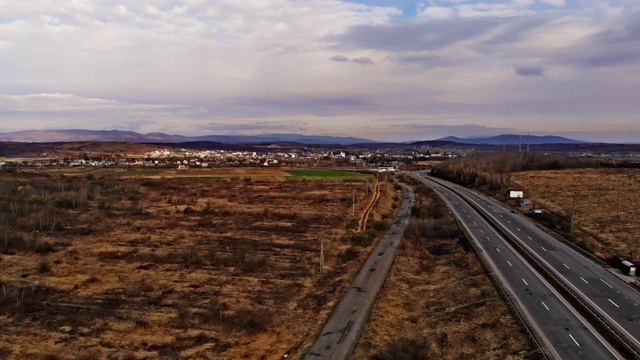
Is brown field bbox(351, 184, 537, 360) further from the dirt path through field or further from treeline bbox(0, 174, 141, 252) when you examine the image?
treeline bbox(0, 174, 141, 252)

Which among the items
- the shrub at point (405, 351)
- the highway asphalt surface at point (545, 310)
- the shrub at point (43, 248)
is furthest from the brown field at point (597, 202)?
the shrub at point (43, 248)

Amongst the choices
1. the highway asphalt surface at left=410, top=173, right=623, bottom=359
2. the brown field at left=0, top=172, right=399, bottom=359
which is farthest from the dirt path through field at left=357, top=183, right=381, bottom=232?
the highway asphalt surface at left=410, top=173, right=623, bottom=359

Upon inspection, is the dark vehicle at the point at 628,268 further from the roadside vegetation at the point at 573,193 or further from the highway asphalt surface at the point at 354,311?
the highway asphalt surface at the point at 354,311

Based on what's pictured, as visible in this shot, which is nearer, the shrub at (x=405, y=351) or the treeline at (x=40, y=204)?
the shrub at (x=405, y=351)

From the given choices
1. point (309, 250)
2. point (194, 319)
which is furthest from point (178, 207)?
point (194, 319)

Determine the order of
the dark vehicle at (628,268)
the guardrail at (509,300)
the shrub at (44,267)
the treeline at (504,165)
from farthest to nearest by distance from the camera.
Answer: the treeline at (504,165) < the shrub at (44,267) < the dark vehicle at (628,268) < the guardrail at (509,300)

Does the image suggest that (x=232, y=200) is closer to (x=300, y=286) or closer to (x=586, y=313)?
(x=300, y=286)

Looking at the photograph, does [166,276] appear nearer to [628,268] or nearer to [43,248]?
[43,248]
